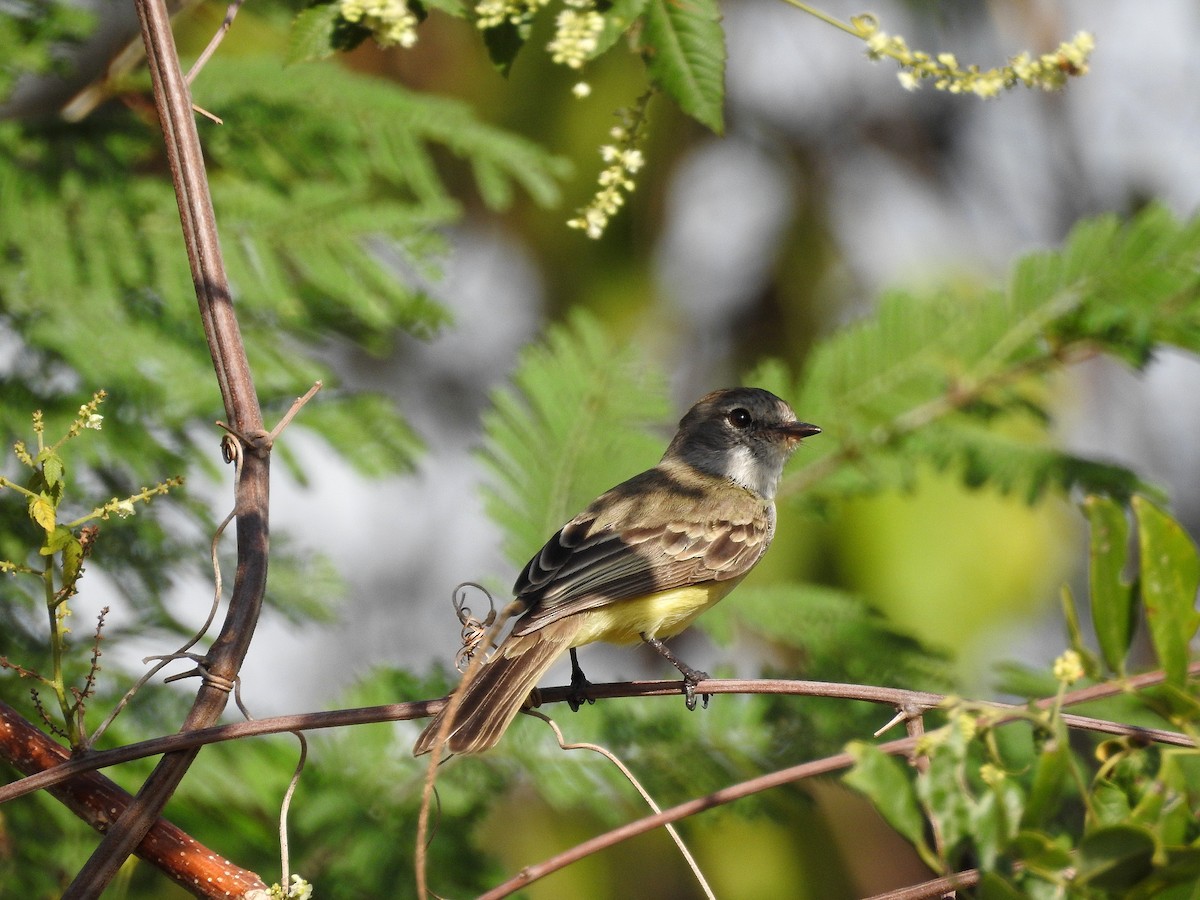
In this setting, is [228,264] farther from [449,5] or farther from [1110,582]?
[1110,582]

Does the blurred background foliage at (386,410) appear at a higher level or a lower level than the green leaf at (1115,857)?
higher

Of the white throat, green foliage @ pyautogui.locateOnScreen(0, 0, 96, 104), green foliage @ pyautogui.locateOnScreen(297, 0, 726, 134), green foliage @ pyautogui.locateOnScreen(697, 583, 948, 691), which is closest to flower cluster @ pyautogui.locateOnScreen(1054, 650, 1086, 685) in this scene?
green foliage @ pyautogui.locateOnScreen(297, 0, 726, 134)

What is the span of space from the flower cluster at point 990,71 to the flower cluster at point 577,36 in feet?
1.57

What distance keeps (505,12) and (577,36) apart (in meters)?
0.15

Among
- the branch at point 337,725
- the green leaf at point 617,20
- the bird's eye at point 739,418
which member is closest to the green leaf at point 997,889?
the branch at point 337,725

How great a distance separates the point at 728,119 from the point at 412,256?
3846mm

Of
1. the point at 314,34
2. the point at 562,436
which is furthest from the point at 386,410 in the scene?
the point at 314,34

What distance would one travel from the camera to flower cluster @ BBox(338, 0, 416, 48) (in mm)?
1925

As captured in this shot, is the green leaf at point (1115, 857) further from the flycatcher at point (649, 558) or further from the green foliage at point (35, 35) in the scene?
the green foliage at point (35, 35)

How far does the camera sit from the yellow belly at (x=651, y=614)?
3918mm

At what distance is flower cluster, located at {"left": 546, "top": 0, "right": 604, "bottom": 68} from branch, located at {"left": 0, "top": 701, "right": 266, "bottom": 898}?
1.20 m

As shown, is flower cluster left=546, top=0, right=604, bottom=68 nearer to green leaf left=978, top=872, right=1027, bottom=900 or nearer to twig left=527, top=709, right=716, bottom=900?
twig left=527, top=709, right=716, bottom=900

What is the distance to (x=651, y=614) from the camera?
4043 millimetres

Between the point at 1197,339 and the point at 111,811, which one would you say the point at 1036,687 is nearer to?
the point at 1197,339
